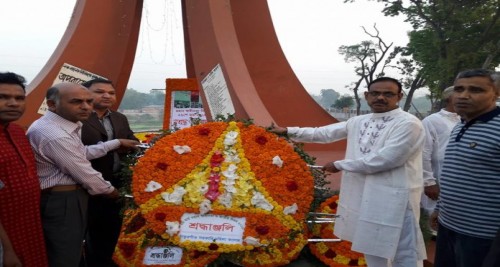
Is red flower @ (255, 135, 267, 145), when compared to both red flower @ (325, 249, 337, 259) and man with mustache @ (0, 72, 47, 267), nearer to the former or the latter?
red flower @ (325, 249, 337, 259)

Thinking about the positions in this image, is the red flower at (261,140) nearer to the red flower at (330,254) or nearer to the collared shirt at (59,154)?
the red flower at (330,254)

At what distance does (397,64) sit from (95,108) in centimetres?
2264

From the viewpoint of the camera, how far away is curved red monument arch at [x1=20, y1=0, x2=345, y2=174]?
6.85 m

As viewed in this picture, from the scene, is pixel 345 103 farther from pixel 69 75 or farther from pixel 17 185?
pixel 17 185

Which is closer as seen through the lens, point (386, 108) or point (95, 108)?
point (386, 108)

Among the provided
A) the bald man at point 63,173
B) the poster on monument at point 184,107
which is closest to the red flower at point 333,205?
the bald man at point 63,173

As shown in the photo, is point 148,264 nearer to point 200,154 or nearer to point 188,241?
point 188,241

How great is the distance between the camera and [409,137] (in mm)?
2846

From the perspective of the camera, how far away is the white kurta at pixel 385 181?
285 centimetres

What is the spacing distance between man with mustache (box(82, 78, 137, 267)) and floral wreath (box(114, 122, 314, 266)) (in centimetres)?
13

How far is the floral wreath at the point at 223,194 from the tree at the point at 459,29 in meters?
13.1

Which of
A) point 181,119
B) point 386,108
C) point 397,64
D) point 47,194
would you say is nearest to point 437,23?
point 397,64

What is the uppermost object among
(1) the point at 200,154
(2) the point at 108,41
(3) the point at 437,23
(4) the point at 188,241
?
(3) the point at 437,23

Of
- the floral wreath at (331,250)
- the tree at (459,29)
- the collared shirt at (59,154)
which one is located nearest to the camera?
the collared shirt at (59,154)
